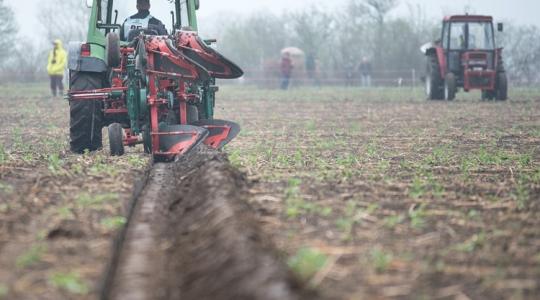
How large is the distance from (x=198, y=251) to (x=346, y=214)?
1.17 metres

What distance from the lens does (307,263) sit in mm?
4508

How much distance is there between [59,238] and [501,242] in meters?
2.56

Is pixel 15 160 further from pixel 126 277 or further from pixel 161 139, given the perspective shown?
pixel 126 277

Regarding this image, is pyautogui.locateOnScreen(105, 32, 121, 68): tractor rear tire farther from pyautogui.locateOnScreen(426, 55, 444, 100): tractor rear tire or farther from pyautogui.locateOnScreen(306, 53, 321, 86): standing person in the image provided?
pyautogui.locateOnScreen(306, 53, 321, 86): standing person

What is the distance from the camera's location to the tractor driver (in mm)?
10906

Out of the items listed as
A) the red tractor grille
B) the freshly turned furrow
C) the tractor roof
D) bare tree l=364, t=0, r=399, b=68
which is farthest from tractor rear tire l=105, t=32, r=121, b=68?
bare tree l=364, t=0, r=399, b=68

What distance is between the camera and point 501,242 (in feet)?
17.0

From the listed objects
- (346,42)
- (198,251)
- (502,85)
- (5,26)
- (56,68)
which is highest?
(5,26)

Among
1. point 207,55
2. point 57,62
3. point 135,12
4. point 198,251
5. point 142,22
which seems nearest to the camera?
point 198,251

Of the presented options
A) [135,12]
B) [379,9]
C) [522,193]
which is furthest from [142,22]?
[379,9]

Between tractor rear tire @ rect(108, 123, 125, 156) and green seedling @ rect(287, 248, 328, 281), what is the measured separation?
209 inches

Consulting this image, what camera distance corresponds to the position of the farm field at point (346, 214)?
14.5ft

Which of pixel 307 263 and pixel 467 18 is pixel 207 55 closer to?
pixel 307 263

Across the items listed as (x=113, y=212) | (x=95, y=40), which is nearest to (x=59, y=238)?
(x=113, y=212)
